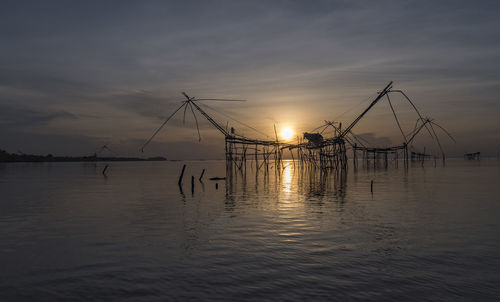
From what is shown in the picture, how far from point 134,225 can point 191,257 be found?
19.5ft

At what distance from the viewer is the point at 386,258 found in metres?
9.64

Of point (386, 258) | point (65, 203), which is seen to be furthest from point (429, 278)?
point (65, 203)

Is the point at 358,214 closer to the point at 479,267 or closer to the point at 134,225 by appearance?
the point at 479,267

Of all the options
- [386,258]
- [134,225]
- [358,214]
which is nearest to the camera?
[386,258]

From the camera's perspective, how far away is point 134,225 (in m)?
14.9

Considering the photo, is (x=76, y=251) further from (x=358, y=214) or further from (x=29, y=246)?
(x=358, y=214)

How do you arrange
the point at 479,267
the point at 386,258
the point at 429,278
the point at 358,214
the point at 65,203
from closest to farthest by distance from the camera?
the point at 429,278
the point at 479,267
the point at 386,258
the point at 358,214
the point at 65,203

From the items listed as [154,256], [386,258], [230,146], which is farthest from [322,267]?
[230,146]

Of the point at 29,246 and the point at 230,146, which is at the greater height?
the point at 230,146

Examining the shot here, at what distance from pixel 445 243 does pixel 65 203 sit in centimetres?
2139

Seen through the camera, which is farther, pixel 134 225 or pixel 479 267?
pixel 134 225

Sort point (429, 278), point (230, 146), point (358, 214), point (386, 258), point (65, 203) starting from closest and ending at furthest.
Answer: point (429, 278) → point (386, 258) → point (358, 214) → point (65, 203) → point (230, 146)

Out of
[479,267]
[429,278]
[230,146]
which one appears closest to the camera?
[429,278]

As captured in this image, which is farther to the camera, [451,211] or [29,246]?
[451,211]
